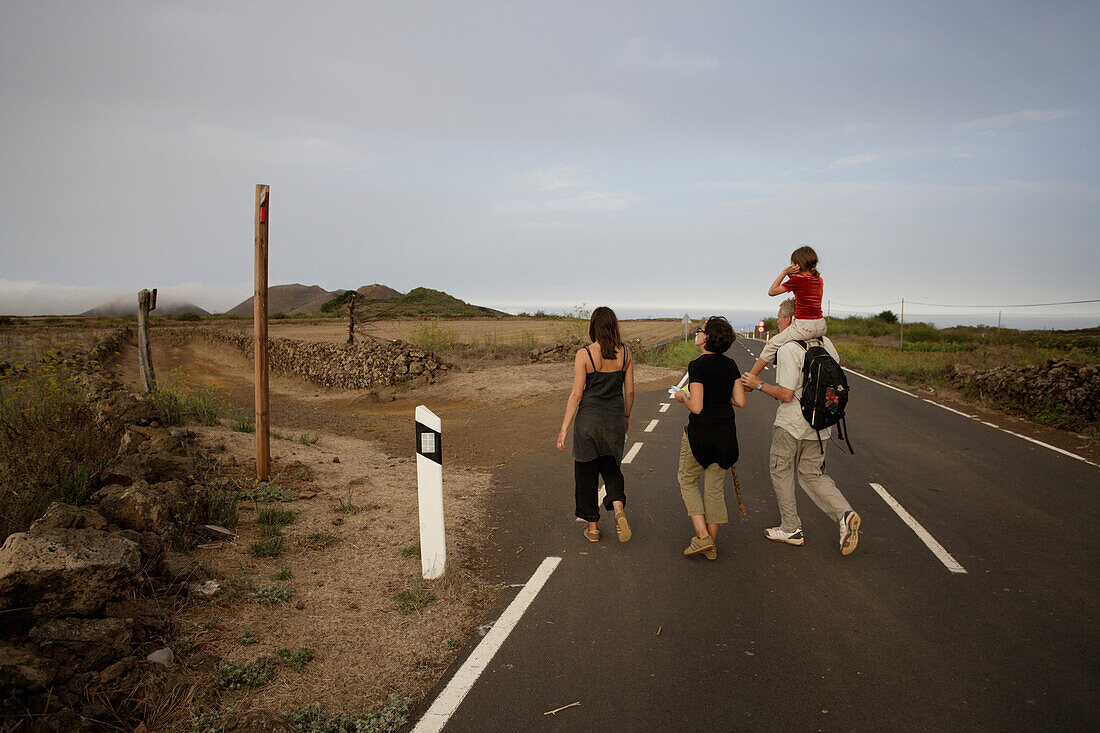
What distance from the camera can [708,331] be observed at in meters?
5.11

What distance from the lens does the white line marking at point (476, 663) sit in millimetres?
3119

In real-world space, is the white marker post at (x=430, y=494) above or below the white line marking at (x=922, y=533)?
above

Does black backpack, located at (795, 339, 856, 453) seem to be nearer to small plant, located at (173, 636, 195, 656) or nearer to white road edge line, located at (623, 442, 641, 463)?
white road edge line, located at (623, 442, 641, 463)

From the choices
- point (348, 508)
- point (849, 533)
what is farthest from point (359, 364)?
point (849, 533)

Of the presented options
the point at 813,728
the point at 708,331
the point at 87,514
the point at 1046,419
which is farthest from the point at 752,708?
the point at 1046,419

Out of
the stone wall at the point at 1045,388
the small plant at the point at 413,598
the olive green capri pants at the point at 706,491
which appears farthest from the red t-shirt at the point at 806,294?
the stone wall at the point at 1045,388

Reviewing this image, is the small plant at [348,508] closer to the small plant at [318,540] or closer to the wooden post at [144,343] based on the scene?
the small plant at [318,540]

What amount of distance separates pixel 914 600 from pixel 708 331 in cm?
240

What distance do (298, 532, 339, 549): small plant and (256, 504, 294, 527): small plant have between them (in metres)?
0.35

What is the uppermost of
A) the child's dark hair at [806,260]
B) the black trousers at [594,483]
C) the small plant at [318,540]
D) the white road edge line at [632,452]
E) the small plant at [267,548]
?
the child's dark hair at [806,260]

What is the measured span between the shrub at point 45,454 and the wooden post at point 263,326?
1351 millimetres

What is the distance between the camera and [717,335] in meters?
5.05

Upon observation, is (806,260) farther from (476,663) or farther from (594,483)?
(476,663)

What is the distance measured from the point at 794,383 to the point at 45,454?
6207 mm
